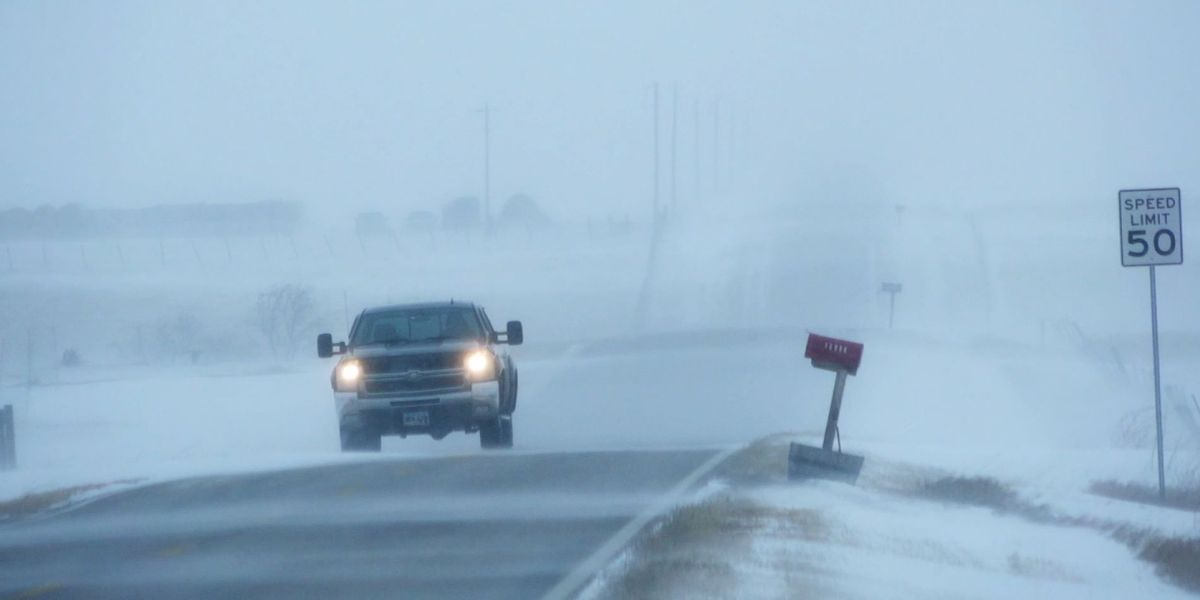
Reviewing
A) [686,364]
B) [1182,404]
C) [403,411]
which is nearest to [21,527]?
[403,411]

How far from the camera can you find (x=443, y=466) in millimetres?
18297

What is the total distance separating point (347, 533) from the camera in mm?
13086

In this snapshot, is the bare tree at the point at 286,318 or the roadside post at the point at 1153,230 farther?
the bare tree at the point at 286,318

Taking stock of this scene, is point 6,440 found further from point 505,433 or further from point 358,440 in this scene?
point 505,433

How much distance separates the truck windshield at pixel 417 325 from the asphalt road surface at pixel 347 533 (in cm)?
334

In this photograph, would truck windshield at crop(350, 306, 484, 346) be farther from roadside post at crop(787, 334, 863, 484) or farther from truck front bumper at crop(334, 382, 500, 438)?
roadside post at crop(787, 334, 863, 484)

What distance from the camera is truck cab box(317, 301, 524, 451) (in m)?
20.9

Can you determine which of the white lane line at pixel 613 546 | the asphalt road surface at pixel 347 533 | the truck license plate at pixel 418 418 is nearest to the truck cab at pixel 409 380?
the truck license plate at pixel 418 418

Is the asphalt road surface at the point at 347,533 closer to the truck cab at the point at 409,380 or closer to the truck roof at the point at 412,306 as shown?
the truck cab at the point at 409,380

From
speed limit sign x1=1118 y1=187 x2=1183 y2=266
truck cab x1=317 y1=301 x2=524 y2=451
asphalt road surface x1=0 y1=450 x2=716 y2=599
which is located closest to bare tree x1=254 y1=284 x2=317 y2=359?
truck cab x1=317 y1=301 x2=524 y2=451

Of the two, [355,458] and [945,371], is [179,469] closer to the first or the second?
[355,458]

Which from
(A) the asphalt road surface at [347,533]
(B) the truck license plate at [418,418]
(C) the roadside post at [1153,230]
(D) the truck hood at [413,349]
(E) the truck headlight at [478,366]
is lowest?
(A) the asphalt road surface at [347,533]

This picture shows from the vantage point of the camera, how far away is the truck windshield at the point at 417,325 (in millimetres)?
21625

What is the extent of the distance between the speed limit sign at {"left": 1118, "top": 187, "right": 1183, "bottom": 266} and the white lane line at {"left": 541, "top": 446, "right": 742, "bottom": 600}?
4866 millimetres
